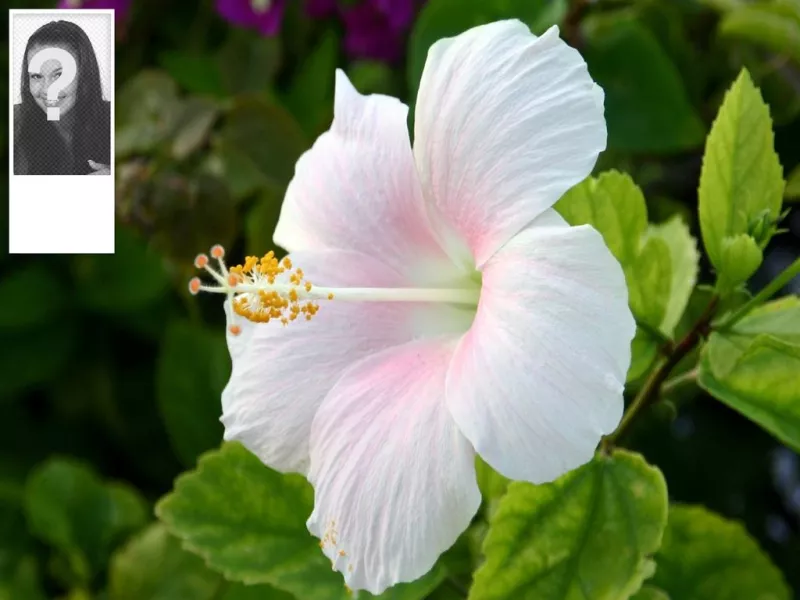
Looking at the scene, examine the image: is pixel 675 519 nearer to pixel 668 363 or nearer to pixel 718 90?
pixel 668 363

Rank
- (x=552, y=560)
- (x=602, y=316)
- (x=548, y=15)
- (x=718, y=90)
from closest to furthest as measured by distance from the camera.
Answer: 1. (x=602, y=316)
2. (x=552, y=560)
3. (x=548, y=15)
4. (x=718, y=90)

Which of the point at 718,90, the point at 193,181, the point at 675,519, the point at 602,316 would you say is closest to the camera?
the point at 602,316

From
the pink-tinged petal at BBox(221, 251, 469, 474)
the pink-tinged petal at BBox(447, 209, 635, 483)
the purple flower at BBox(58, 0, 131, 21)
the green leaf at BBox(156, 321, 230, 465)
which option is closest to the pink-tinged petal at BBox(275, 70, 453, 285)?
the pink-tinged petal at BBox(221, 251, 469, 474)

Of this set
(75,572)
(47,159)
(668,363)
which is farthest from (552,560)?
(75,572)

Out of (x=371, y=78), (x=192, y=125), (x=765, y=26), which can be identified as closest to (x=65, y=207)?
(x=192, y=125)

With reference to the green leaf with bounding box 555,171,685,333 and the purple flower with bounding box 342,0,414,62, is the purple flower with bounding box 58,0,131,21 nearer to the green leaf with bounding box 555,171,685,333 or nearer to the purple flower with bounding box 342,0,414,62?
the purple flower with bounding box 342,0,414,62

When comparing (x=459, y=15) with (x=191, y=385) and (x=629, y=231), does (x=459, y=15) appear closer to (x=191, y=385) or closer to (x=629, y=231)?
(x=629, y=231)

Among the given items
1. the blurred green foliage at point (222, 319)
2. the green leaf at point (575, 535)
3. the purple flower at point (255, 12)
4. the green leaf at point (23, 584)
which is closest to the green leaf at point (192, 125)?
the blurred green foliage at point (222, 319)
